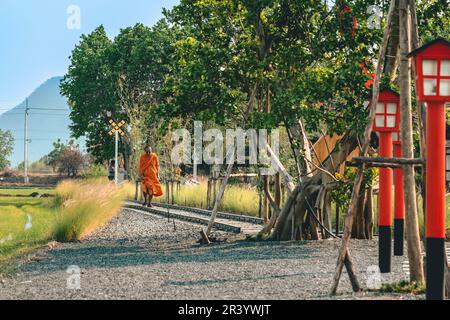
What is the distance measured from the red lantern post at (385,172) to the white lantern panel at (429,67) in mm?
2776

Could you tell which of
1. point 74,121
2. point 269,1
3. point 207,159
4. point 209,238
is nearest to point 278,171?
point 209,238

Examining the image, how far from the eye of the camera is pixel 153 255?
14.6 metres

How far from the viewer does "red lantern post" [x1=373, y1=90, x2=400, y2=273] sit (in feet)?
36.1

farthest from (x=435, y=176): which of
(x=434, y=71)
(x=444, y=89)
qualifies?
(x=434, y=71)

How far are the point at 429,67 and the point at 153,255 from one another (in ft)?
23.9

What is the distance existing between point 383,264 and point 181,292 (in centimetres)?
281

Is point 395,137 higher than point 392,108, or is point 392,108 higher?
point 392,108

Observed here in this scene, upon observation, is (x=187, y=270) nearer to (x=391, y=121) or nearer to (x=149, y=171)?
(x=391, y=121)

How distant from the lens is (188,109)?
672 inches

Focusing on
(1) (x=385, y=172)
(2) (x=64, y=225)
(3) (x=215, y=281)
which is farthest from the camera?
(2) (x=64, y=225)

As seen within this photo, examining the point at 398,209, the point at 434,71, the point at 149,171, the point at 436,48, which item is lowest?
the point at 398,209

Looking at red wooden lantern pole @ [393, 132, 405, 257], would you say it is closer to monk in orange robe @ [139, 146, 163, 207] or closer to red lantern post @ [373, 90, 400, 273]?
red lantern post @ [373, 90, 400, 273]

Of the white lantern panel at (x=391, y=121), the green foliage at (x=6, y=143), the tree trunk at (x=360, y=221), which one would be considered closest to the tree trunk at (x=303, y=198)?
the tree trunk at (x=360, y=221)
